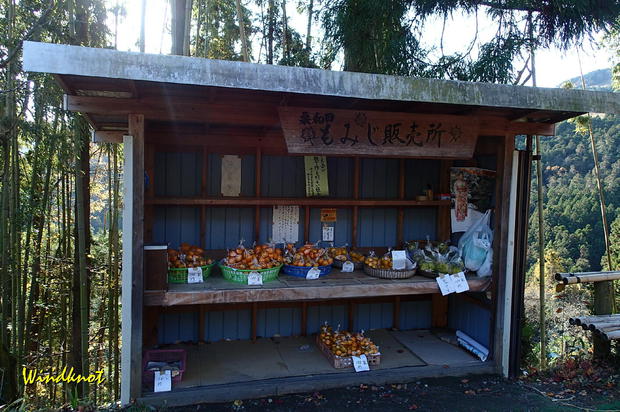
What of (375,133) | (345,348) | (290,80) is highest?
(290,80)

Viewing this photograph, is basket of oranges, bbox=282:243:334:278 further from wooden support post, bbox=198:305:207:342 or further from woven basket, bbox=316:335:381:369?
wooden support post, bbox=198:305:207:342

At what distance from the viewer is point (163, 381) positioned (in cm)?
345

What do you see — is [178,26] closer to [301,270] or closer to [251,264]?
[251,264]

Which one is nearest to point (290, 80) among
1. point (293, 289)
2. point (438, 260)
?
point (293, 289)

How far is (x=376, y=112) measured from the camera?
3449 millimetres

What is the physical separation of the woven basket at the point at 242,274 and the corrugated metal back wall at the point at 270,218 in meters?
0.70

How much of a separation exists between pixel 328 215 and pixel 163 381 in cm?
222

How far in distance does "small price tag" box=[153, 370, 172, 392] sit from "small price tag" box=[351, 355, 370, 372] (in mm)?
1550

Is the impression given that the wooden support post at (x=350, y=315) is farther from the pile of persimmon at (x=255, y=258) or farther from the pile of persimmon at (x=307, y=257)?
the pile of persimmon at (x=255, y=258)

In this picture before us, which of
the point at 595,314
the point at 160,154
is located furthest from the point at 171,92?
the point at 595,314

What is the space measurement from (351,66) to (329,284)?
3231mm

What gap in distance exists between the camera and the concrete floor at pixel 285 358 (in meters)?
3.78

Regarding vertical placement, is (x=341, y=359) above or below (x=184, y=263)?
below
